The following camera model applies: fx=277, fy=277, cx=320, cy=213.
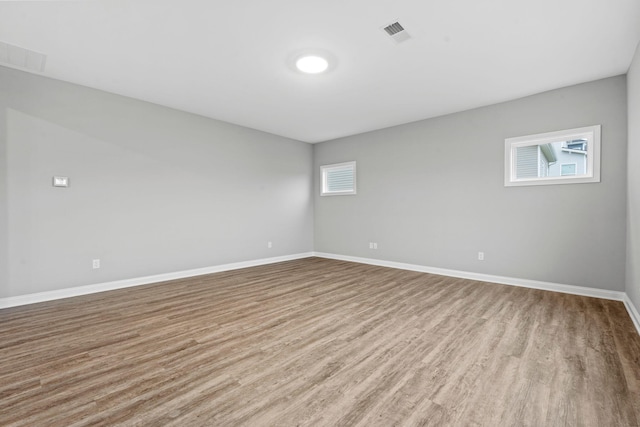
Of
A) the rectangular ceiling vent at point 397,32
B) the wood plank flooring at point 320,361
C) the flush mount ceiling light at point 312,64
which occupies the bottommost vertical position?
the wood plank flooring at point 320,361

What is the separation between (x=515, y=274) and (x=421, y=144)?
265cm

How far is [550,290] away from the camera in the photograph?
387 centimetres

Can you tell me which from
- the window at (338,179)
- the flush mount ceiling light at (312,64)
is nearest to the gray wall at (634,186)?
the flush mount ceiling light at (312,64)

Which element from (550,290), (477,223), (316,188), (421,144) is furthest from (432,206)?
(316,188)

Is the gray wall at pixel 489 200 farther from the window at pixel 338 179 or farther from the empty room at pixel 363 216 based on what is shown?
the window at pixel 338 179

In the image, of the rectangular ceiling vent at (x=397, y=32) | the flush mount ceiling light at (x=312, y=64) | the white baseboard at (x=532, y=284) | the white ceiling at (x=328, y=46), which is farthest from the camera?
the white baseboard at (x=532, y=284)

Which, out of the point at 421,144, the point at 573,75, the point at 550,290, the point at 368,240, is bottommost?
the point at 550,290

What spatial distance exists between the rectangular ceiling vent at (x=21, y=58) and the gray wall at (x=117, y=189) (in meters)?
0.19

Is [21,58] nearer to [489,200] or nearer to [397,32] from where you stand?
[397,32]

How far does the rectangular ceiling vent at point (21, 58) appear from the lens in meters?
2.90

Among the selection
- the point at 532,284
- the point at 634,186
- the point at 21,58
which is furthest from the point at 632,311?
the point at 21,58

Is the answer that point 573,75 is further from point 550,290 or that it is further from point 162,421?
point 162,421

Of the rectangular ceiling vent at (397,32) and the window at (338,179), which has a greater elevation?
the rectangular ceiling vent at (397,32)

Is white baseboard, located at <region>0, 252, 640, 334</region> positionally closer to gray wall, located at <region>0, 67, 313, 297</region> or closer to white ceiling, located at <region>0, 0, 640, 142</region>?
gray wall, located at <region>0, 67, 313, 297</region>
